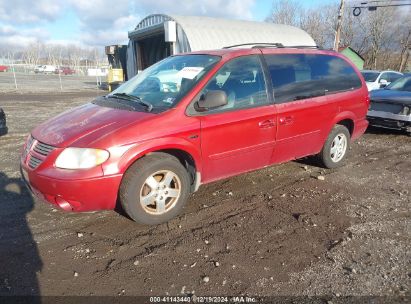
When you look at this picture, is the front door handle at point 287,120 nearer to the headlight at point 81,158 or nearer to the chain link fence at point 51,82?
the headlight at point 81,158

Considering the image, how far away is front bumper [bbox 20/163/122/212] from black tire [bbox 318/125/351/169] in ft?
11.2

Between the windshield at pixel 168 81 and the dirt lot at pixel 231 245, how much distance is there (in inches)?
53.6

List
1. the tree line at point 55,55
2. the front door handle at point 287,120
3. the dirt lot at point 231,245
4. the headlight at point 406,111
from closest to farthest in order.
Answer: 1. the dirt lot at point 231,245
2. the front door handle at point 287,120
3. the headlight at point 406,111
4. the tree line at point 55,55

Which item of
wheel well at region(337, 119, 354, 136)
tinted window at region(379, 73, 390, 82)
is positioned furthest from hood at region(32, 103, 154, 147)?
tinted window at region(379, 73, 390, 82)

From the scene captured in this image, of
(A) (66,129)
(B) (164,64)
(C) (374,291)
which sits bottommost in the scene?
(C) (374,291)

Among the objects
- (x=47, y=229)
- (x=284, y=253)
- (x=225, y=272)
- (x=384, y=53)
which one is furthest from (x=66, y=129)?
(x=384, y=53)

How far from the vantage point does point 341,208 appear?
421cm

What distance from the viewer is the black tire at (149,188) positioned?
3455 millimetres

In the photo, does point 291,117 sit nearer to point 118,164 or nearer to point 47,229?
point 118,164

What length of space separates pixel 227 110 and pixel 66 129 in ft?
5.82

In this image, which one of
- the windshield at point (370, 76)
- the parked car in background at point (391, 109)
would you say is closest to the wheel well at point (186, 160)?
the parked car in background at point (391, 109)

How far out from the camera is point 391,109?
8.19 meters

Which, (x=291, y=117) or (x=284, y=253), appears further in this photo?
(x=291, y=117)

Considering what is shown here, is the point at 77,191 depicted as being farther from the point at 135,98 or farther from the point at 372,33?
the point at 372,33
